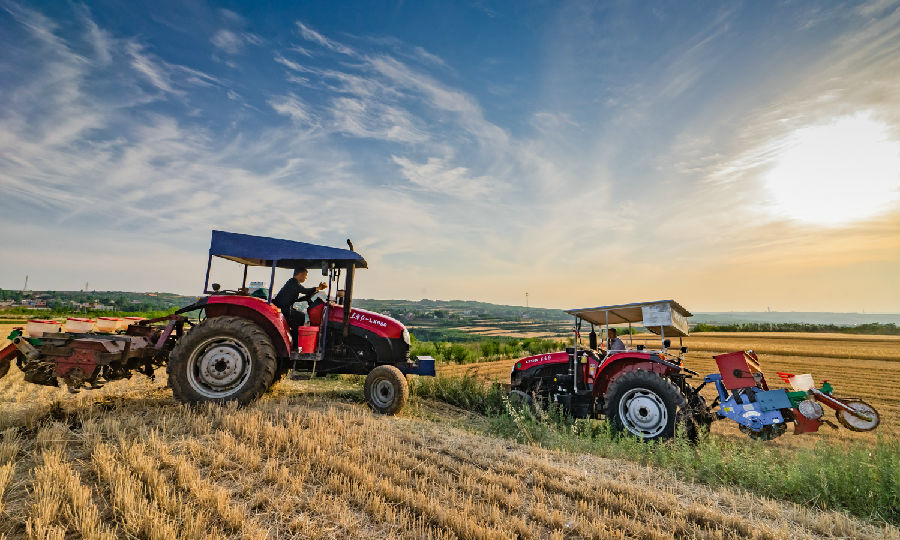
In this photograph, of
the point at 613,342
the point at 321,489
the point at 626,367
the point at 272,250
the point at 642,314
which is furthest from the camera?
the point at 613,342

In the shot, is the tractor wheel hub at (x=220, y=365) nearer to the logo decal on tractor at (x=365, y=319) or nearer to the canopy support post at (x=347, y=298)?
the canopy support post at (x=347, y=298)

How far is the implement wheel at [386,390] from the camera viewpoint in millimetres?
7117

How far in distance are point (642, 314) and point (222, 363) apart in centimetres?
707

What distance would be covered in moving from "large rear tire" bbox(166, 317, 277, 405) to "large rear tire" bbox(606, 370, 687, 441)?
5306 millimetres

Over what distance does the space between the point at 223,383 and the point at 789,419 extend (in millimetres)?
8561

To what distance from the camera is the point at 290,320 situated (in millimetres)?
7441

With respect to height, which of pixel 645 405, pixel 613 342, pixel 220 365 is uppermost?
pixel 613 342

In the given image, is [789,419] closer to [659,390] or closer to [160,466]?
[659,390]

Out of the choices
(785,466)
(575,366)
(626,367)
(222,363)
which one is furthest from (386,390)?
(785,466)

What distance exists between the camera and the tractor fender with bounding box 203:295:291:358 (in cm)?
674

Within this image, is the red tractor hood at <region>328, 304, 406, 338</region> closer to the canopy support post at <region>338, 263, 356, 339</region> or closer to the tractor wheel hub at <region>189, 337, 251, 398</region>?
the canopy support post at <region>338, 263, 356, 339</region>

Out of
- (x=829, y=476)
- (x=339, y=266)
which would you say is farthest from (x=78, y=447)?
(x=829, y=476)

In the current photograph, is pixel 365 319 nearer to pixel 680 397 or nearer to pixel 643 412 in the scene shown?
pixel 643 412

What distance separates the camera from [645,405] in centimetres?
689
